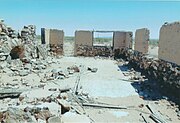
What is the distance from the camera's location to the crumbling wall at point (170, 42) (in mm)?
8887

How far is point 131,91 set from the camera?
916 centimetres

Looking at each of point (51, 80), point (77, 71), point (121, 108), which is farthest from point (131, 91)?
point (77, 71)

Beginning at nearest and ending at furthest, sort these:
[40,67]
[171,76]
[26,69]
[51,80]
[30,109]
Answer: [30,109]
[171,76]
[51,80]
[26,69]
[40,67]

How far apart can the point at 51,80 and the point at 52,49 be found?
38.8 feet

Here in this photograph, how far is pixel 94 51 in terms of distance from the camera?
22656 millimetres

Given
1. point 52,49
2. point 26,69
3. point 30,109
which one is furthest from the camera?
point 52,49

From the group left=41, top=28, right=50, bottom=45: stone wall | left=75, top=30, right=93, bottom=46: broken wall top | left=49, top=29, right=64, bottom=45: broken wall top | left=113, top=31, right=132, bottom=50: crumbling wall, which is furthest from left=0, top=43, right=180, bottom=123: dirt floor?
left=113, top=31, right=132, bottom=50: crumbling wall

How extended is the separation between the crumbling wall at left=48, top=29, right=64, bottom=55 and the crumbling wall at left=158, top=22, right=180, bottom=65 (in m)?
12.4

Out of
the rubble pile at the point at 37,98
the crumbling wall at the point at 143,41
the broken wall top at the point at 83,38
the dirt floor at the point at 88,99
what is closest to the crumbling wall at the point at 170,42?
the dirt floor at the point at 88,99

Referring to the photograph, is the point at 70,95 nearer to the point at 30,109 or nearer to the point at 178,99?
the point at 30,109

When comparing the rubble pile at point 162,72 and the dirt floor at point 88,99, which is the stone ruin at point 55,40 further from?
the dirt floor at point 88,99

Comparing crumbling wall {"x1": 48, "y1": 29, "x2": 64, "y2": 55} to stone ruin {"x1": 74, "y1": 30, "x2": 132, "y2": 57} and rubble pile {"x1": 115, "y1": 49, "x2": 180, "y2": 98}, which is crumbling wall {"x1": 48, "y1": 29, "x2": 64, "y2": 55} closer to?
stone ruin {"x1": 74, "y1": 30, "x2": 132, "y2": 57}

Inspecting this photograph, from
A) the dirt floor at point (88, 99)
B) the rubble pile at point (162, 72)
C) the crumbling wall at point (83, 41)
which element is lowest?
the dirt floor at point (88, 99)

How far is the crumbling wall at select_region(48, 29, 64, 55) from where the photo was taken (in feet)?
71.8
